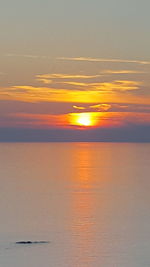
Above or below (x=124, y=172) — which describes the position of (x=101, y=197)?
below

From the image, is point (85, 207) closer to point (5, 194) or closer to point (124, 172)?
point (5, 194)

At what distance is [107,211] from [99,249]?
100 feet

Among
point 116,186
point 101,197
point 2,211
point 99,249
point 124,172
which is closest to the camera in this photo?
point 99,249

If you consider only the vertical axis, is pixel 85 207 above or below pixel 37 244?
above

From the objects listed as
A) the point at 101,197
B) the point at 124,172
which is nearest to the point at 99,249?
the point at 101,197

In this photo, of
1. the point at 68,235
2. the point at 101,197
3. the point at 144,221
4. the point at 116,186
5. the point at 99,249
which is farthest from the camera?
the point at 116,186

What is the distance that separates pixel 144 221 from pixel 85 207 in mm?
14111

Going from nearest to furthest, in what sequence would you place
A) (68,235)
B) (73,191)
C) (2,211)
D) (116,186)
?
(68,235) → (2,211) → (73,191) → (116,186)

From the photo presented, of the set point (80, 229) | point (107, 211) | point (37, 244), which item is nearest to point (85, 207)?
point (107, 211)

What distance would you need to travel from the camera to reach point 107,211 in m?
90.4

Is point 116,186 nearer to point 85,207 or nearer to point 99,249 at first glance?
point 85,207

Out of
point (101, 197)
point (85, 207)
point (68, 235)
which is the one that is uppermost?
point (101, 197)

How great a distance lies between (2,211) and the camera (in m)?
88.2

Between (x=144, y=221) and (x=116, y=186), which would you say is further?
(x=116, y=186)
